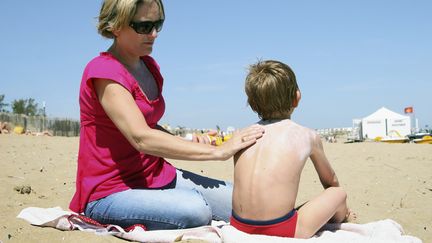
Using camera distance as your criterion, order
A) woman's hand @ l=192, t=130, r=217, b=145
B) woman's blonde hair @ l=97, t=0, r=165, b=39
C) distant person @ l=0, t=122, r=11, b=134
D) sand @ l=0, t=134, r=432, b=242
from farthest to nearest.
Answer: distant person @ l=0, t=122, r=11, b=134 < woman's hand @ l=192, t=130, r=217, b=145 < sand @ l=0, t=134, r=432, b=242 < woman's blonde hair @ l=97, t=0, r=165, b=39

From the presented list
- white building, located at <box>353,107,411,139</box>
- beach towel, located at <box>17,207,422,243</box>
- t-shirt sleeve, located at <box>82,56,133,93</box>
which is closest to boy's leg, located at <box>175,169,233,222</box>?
beach towel, located at <box>17,207,422,243</box>

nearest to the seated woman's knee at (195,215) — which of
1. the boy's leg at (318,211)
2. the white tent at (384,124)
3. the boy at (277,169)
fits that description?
the boy at (277,169)

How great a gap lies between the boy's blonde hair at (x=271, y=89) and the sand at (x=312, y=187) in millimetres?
1311

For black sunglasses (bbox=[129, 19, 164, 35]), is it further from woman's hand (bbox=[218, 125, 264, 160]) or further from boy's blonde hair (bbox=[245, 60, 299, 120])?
woman's hand (bbox=[218, 125, 264, 160])

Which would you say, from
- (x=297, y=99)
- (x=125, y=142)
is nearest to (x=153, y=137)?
(x=125, y=142)

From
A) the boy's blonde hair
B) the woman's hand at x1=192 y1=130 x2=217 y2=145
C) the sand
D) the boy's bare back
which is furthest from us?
the woman's hand at x1=192 y1=130 x2=217 y2=145

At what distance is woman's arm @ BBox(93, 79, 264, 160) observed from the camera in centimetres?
287

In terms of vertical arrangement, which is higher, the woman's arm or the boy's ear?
the boy's ear

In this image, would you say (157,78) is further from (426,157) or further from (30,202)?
(426,157)

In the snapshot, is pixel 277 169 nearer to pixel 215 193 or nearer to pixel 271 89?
pixel 271 89

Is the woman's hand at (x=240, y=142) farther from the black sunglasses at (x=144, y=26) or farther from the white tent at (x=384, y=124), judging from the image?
the white tent at (x=384, y=124)

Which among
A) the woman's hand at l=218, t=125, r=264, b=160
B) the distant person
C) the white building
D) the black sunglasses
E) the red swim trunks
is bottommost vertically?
the white building

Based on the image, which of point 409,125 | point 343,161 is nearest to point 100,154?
point 343,161

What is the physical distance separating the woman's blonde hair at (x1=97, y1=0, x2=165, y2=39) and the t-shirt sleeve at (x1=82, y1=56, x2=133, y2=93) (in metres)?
0.22
